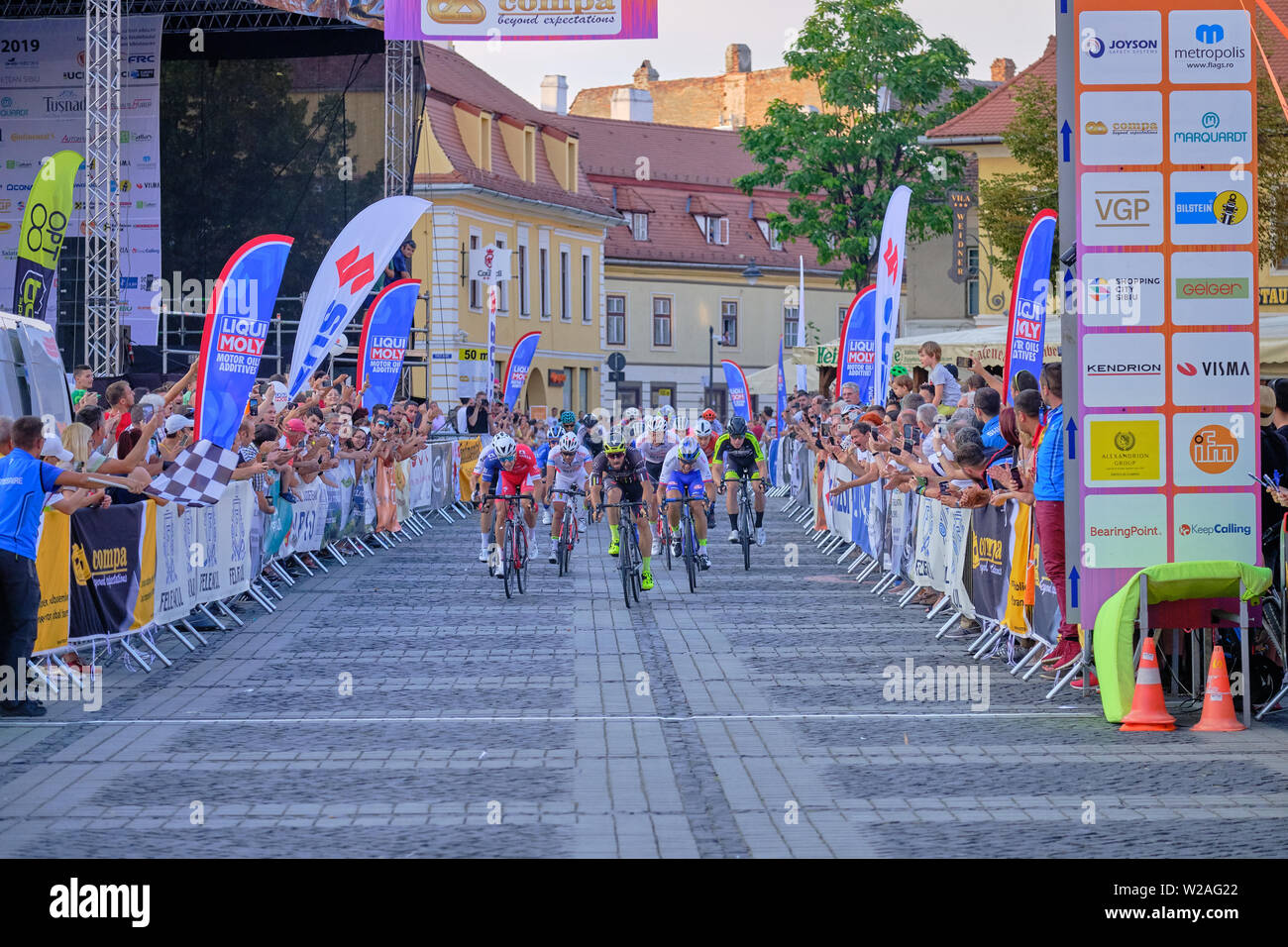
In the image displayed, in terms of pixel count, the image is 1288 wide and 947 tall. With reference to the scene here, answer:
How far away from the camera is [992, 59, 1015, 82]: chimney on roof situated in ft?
281

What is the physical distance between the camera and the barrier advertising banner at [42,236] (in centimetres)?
2005

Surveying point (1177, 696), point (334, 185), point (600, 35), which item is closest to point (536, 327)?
point (334, 185)

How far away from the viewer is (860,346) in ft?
74.2

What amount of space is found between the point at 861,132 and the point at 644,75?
4283 cm

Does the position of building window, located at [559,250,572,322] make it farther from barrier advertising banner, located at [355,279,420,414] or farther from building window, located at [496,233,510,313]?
barrier advertising banner, located at [355,279,420,414]

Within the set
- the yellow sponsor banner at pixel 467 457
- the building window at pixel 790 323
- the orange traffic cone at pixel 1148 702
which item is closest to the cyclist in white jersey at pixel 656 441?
the orange traffic cone at pixel 1148 702

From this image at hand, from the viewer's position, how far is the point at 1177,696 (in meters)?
10.9

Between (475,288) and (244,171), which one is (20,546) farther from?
(475,288)

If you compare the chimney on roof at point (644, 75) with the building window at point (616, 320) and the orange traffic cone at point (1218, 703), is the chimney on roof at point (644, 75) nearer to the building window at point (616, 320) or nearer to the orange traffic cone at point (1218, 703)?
the building window at point (616, 320)

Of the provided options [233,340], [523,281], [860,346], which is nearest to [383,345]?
[860,346]

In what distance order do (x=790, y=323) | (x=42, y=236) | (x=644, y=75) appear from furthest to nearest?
(x=644, y=75) → (x=790, y=323) → (x=42, y=236)

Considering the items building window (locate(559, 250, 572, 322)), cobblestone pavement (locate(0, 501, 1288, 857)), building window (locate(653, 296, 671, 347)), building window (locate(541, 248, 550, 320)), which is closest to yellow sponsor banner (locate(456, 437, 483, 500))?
cobblestone pavement (locate(0, 501, 1288, 857))

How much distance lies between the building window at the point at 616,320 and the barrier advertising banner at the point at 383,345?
4605 cm

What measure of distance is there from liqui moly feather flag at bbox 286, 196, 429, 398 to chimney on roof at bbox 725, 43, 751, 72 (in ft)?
230
